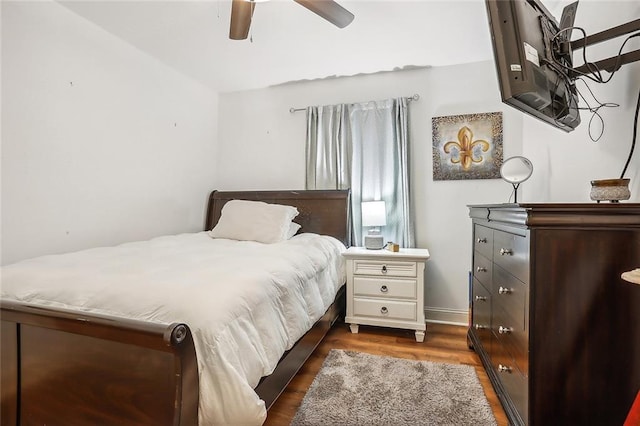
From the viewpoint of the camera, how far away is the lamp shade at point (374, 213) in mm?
2846

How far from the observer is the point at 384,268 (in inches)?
98.7

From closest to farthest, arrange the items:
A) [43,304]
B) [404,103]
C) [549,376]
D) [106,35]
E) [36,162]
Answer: [549,376] < [43,304] < [36,162] < [106,35] < [404,103]

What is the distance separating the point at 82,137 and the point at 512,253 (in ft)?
9.34

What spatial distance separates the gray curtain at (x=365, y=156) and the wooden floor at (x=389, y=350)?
→ 0.83m

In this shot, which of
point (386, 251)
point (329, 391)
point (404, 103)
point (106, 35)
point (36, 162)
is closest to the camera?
point (329, 391)

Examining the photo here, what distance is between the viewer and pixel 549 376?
3.43 ft

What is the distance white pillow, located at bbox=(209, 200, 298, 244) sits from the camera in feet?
8.66

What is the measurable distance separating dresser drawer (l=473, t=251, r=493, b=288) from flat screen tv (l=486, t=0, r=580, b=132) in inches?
32.4

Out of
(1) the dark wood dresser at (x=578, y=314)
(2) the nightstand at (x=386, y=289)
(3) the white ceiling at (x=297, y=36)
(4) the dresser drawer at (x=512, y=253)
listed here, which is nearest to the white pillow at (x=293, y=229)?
(2) the nightstand at (x=386, y=289)

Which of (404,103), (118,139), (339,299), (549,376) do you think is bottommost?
(339,299)

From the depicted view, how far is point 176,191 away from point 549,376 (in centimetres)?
316

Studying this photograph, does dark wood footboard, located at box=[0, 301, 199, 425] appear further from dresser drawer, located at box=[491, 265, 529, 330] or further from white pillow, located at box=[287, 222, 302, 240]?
white pillow, located at box=[287, 222, 302, 240]

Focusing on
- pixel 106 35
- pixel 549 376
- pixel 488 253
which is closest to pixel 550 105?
pixel 488 253

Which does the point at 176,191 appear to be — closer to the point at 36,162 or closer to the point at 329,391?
the point at 36,162
